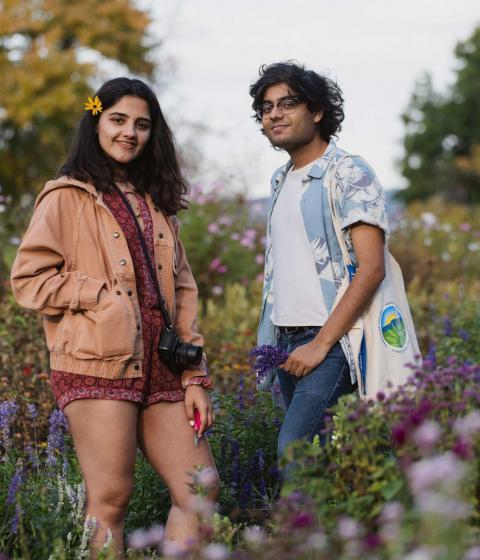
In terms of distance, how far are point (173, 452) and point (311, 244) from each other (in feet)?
3.15

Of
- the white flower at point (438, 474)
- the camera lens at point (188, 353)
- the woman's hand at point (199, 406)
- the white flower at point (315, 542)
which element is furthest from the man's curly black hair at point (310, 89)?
the white flower at point (438, 474)

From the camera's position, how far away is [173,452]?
11.7ft

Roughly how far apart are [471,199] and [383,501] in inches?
A: 1298

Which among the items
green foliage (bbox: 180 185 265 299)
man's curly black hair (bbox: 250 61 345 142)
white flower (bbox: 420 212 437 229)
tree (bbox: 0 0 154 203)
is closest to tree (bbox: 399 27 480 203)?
tree (bbox: 0 0 154 203)

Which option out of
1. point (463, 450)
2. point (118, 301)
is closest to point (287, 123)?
point (118, 301)

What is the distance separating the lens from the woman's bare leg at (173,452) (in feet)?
11.6

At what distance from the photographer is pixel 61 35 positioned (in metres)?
24.4

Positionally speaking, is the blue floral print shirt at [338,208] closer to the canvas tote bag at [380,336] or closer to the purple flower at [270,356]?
the canvas tote bag at [380,336]

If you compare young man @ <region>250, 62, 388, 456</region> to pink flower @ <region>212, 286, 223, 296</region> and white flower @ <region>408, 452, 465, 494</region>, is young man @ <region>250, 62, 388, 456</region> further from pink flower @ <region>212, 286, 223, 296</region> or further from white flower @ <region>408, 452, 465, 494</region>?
pink flower @ <region>212, 286, 223, 296</region>

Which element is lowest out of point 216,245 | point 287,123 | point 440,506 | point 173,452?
point 440,506

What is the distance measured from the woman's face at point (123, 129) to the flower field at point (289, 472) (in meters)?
1.13

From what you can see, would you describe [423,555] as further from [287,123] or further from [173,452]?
[287,123]

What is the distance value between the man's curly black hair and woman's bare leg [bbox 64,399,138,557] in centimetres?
142

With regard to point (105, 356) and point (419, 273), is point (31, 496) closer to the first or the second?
point (105, 356)
